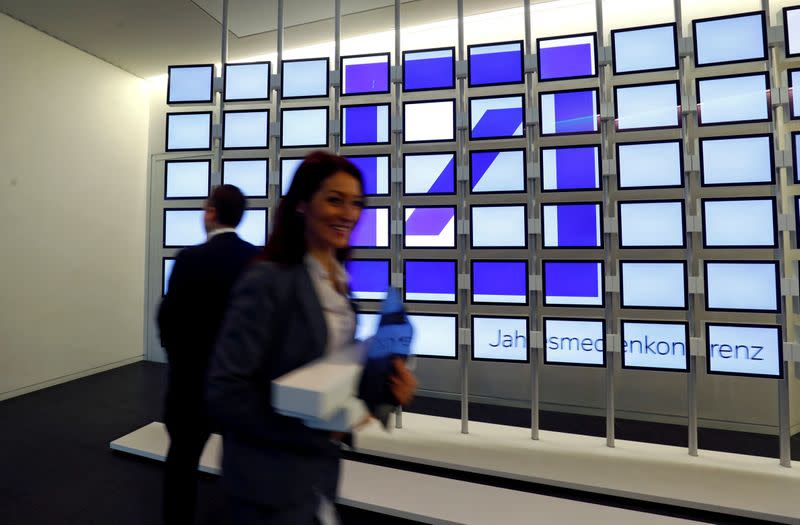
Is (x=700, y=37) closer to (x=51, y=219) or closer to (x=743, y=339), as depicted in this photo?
(x=743, y=339)

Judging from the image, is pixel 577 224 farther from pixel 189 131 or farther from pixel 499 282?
pixel 189 131

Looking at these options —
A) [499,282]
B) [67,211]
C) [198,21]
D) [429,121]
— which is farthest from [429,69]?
[67,211]

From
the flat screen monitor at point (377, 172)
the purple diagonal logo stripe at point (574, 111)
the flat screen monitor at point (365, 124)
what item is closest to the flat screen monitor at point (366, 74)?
the flat screen monitor at point (365, 124)

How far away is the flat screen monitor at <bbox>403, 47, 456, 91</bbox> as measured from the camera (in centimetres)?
282

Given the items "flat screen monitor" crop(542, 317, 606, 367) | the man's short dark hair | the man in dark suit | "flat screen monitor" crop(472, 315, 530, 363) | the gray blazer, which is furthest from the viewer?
"flat screen monitor" crop(472, 315, 530, 363)

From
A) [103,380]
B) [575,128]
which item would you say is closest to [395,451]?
[575,128]

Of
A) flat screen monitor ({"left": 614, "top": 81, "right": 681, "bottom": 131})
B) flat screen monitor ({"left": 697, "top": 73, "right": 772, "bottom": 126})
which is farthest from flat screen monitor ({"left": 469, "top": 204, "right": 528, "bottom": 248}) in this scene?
flat screen monitor ({"left": 697, "top": 73, "right": 772, "bottom": 126})

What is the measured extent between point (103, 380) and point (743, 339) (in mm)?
5306

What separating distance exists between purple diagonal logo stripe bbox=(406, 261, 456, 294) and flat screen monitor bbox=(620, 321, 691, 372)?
3.55ft

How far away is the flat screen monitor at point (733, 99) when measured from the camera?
233 centimetres

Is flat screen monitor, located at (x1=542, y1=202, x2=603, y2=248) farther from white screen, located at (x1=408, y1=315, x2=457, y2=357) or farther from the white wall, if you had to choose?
the white wall

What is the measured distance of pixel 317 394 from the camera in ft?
2.03

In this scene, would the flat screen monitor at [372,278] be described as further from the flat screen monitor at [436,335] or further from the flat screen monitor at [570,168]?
the flat screen monitor at [570,168]

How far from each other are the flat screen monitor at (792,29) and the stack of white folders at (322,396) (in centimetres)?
304
